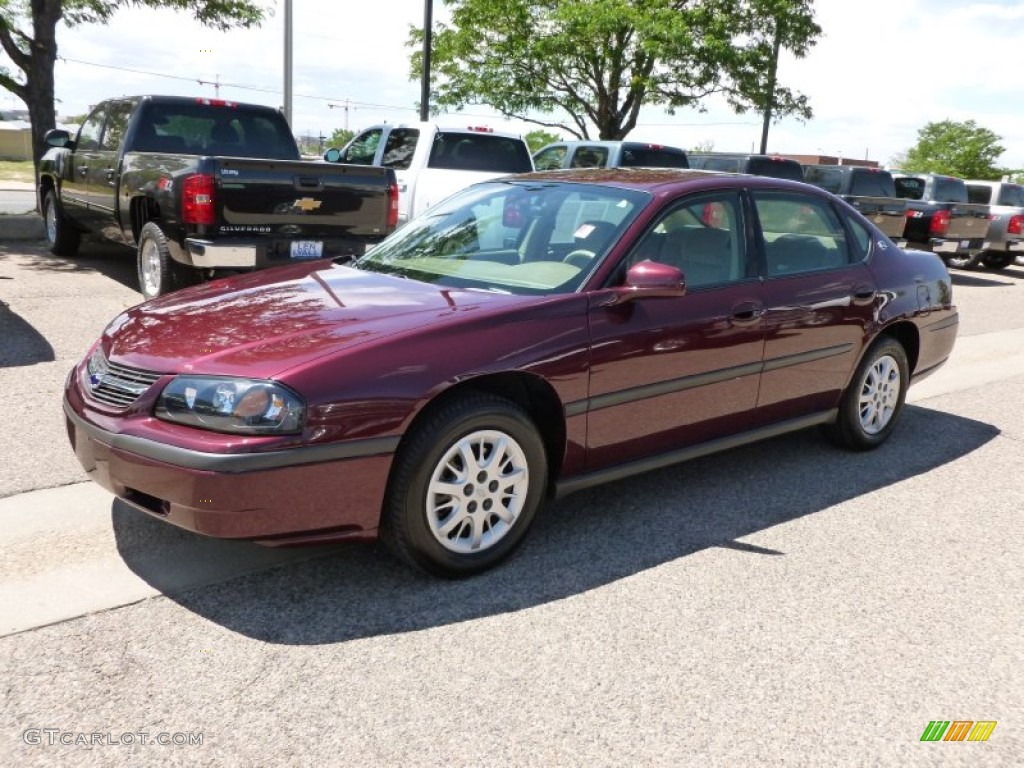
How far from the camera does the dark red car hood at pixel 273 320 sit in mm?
3273

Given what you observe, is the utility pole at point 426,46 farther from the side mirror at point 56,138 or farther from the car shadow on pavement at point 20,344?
the car shadow on pavement at point 20,344

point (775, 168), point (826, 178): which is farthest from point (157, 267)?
point (826, 178)

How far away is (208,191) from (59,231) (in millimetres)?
4903

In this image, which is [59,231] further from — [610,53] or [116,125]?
[610,53]

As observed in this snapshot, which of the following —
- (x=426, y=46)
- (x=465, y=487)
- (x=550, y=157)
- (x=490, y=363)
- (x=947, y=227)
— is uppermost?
(x=426, y=46)

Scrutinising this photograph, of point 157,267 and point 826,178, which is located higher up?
point 826,178

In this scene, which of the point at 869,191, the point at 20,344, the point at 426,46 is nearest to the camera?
the point at 20,344

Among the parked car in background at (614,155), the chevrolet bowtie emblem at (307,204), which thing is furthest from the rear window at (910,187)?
the chevrolet bowtie emblem at (307,204)

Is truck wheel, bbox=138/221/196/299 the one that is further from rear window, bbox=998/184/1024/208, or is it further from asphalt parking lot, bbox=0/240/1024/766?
rear window, bbox=998/184/1024/208

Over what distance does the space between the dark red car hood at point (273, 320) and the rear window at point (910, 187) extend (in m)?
15.2

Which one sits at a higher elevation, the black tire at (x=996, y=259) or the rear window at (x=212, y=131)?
the rear window at (x=212, y=131)

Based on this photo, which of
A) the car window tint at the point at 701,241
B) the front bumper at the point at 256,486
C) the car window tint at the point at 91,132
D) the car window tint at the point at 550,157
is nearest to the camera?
the front bumper at the point at 256,486

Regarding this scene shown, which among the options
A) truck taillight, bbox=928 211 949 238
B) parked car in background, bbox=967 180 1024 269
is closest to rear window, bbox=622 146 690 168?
truck taillight, bbox=928 211 949 238

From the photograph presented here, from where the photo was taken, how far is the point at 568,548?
3.97m
